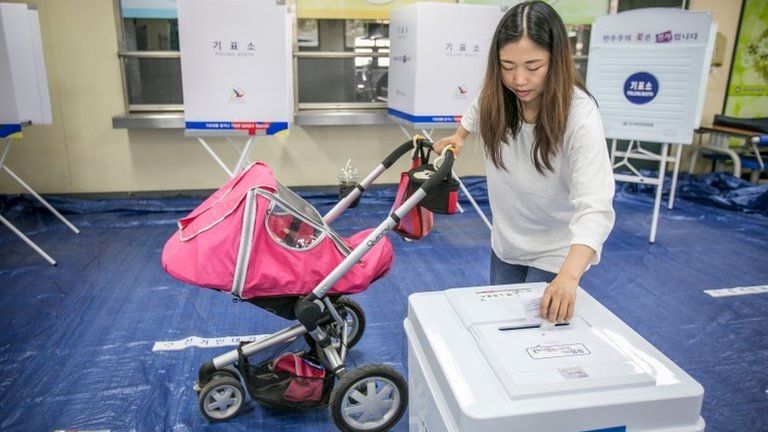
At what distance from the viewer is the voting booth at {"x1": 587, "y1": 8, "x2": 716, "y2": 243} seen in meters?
3.32

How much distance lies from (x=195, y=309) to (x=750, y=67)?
17.8ft

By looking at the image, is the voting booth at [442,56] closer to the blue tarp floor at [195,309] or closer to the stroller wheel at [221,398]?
the blue tarp floor at [195,309]

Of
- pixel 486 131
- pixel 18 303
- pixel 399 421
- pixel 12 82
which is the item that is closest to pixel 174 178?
pixel 12 82

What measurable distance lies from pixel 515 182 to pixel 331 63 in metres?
3.44

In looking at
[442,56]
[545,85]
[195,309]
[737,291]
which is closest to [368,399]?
[545,85]

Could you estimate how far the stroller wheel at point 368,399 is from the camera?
166cm

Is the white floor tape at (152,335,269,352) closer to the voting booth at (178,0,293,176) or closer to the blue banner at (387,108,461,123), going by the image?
the voting booth at (178,0,293,176)

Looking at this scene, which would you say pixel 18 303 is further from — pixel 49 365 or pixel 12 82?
pixel 12 82

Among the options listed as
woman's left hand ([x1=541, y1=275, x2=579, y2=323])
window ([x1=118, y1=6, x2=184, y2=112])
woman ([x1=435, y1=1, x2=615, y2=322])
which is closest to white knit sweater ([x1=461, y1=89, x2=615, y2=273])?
woman ([x1=435, y1=1, x2=615, y2=322])

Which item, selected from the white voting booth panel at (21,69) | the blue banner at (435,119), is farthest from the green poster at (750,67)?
the white voting booth panel at (21,69)

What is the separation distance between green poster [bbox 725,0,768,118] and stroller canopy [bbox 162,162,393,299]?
16.6 ft

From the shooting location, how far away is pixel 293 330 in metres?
1.88

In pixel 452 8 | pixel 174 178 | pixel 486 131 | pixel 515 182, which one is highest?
pixel 452 8

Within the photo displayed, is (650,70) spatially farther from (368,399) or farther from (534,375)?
(534,375)
